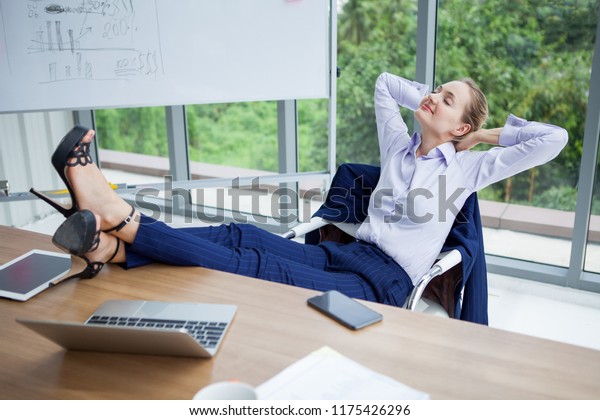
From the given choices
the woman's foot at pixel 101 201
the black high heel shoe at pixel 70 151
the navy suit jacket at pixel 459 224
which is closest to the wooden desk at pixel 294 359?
the woman's foot at pixel 101 201

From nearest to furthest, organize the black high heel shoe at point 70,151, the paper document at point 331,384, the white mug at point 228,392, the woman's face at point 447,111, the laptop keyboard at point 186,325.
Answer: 1. the white mug at point 228,392
2. the paper document at point 331,384
3. the laptop keyboard at point 186,325
4. the black high heel shoe at point 70,151
5. the woman's face at point 447,111

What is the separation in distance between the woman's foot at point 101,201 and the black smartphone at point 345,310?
549mm

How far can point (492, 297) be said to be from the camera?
9.39 feet

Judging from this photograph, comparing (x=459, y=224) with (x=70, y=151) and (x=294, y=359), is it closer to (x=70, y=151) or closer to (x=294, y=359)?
(x=294, y=359)

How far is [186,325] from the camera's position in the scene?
1264 millimetres

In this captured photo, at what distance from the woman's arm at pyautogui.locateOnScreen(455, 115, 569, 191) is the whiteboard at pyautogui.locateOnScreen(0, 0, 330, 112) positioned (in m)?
0.97

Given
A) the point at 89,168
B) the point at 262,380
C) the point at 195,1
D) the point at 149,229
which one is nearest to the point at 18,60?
the point at 195,1

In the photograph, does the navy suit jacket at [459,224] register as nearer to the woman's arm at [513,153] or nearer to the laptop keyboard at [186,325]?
the woman's arm at [513,153]

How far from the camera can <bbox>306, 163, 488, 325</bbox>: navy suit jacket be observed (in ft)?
6.27

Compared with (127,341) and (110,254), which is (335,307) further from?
(110,254)

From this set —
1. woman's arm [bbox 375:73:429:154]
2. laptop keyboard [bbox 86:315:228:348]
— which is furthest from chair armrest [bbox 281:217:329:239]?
laptop keyboard [bbox 86:315:228:348]

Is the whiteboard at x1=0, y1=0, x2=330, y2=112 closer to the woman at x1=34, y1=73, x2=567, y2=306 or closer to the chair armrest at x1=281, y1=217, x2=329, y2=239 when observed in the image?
the woman at x1=34, y1=73, x2=567, y2=306

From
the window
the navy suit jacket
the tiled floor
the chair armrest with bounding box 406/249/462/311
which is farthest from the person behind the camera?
the window

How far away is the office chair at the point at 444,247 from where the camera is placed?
1879 mm
